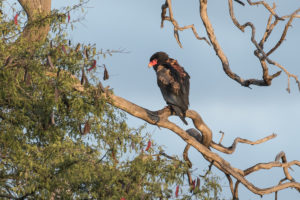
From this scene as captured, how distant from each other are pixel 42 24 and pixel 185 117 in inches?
143

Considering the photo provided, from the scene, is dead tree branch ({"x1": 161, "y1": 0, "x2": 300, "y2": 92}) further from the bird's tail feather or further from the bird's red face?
the bird's tail feather

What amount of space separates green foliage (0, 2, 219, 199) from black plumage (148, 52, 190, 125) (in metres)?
0.98

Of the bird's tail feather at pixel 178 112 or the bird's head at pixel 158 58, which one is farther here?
the bird's head at pixel 158 58

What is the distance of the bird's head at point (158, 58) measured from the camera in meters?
13.1

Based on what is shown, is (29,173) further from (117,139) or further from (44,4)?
(44,4)

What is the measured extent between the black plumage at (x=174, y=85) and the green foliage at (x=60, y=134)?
979mm

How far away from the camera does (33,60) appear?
32.1ft

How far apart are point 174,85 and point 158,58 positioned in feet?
5.48

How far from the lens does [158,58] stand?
1318cm

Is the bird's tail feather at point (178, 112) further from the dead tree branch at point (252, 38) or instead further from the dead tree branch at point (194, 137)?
the dead tree branch at point (252, 38)

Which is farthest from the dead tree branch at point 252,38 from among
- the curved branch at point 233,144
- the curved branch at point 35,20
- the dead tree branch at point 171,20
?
the curved branch at point 35,20

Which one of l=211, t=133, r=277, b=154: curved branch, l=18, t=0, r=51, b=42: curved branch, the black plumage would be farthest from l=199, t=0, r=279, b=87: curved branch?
l=18, t=0, r=51, b=42: curved branch

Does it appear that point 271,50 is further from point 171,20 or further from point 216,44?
point 171,20

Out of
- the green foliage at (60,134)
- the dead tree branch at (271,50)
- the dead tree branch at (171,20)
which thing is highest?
the dead tree branch at (171,20)
